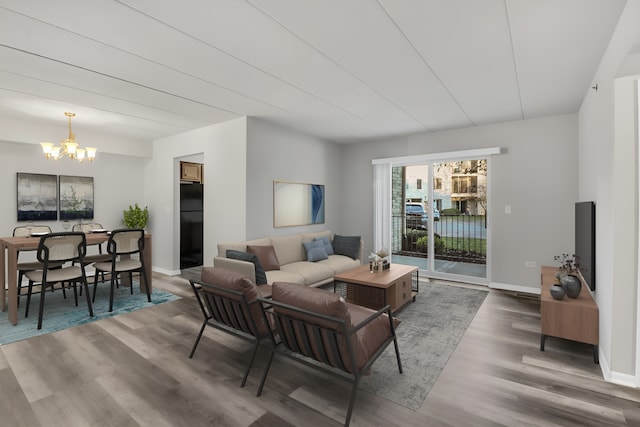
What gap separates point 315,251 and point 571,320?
3.37m

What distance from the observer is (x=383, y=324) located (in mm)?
2352

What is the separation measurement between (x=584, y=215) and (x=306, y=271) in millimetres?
3299

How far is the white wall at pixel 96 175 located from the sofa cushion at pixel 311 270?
12.7 ft

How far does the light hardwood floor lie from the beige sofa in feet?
2.82

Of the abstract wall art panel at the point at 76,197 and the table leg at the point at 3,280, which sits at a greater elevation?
the abstract wall art panel at the point at 76,197

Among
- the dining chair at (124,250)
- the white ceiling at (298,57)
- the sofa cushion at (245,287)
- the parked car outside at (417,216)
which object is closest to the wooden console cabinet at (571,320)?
the white ceiling at (298,57)

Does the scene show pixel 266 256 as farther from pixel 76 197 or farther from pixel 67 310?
pixel 76 197

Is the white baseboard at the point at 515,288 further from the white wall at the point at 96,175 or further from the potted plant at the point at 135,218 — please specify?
the white wall at the point at 96,175

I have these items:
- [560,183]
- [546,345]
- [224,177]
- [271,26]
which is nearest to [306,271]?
[224,177]

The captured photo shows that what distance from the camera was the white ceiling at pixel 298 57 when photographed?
2064mm

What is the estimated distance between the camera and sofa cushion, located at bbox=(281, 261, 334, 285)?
431 centimetres

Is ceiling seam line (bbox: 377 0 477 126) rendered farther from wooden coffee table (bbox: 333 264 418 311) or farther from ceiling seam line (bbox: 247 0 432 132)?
wooden coffee table (bbox: 333 264 418 311)

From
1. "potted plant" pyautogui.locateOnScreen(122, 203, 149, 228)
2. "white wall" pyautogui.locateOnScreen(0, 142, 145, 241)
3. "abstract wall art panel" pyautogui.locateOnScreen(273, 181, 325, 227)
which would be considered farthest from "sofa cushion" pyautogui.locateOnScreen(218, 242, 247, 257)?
"white wall" pyautogui.locateOnScreen(0, 142, 145, 241)

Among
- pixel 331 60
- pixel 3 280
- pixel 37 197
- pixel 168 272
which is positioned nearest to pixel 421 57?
pixel 331 60
